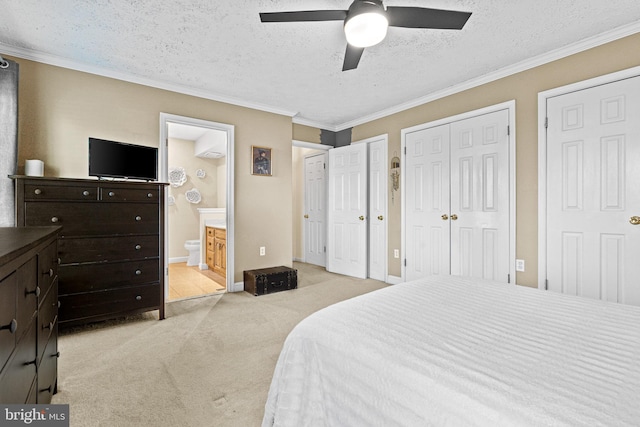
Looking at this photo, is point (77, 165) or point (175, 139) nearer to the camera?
point (77, 165)

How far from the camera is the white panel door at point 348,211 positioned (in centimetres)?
456

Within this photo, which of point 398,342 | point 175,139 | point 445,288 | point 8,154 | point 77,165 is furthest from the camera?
point 175,139

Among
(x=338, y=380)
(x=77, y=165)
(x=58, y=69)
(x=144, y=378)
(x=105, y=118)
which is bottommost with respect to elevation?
(x=144, y=378)

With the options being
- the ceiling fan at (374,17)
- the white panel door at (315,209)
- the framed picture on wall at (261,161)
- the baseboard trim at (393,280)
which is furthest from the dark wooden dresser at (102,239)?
the white panel door at (315,209)

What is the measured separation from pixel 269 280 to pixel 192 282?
56.5 inches

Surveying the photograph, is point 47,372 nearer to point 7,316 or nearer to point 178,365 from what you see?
point 178,365

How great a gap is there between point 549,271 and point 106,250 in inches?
158

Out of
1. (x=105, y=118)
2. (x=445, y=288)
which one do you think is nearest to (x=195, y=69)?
(x=105, y=118)

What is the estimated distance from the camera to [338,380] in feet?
3.34

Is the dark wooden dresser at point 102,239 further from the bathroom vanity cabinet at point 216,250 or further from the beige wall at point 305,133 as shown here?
the beige wall at point 305,133

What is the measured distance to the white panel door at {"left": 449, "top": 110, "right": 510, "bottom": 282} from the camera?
123 inches

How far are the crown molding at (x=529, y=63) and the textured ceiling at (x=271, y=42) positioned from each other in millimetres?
30

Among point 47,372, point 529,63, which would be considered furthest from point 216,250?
point 529,63

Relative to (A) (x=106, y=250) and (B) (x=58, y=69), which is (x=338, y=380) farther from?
(B) (x=58, y=69)
